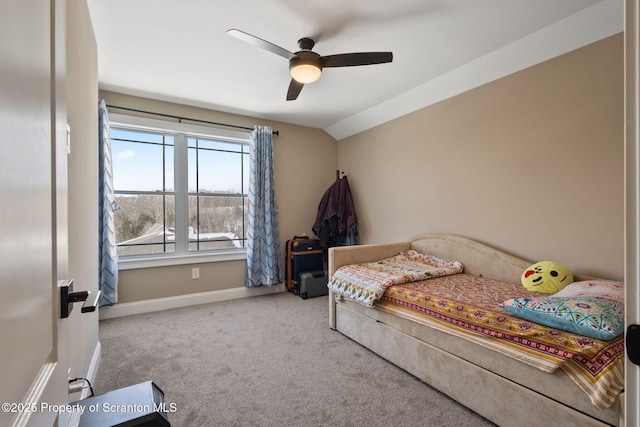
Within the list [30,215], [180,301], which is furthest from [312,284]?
[30,215]

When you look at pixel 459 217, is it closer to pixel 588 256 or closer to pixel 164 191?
pixel 588 256

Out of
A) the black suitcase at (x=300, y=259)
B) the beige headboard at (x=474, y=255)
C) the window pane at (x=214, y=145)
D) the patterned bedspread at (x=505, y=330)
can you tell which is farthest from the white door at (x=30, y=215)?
the black suitcase at (x=300, y=259)

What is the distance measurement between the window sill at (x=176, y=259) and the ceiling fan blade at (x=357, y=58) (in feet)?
8.78

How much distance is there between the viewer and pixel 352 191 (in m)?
4.41

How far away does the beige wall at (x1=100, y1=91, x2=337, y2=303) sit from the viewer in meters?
3.34

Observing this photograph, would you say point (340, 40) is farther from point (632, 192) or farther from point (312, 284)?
point (312, 284)

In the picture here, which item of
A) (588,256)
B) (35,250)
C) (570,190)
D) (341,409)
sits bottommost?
(341,409)

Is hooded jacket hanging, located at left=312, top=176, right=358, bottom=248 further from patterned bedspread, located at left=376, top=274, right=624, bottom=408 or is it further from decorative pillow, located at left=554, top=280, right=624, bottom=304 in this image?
decorative pillow, located at left=554, top=280, right=624, bottom=304

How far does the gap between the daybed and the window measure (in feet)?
6.14

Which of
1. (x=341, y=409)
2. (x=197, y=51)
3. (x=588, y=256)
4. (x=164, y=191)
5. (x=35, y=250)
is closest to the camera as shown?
(x=35, y=250)

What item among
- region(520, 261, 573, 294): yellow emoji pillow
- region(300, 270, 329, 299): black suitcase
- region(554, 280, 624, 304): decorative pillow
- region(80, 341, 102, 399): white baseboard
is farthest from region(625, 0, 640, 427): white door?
region(300, 270, 329, 299): black suitcase

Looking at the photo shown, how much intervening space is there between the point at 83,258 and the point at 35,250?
4.96 ft

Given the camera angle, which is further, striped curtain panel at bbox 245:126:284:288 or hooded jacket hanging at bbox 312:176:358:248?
hooded jacket hanging at bbox 312:176:358:248

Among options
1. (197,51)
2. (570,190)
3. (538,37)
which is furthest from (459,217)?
(197,51)
